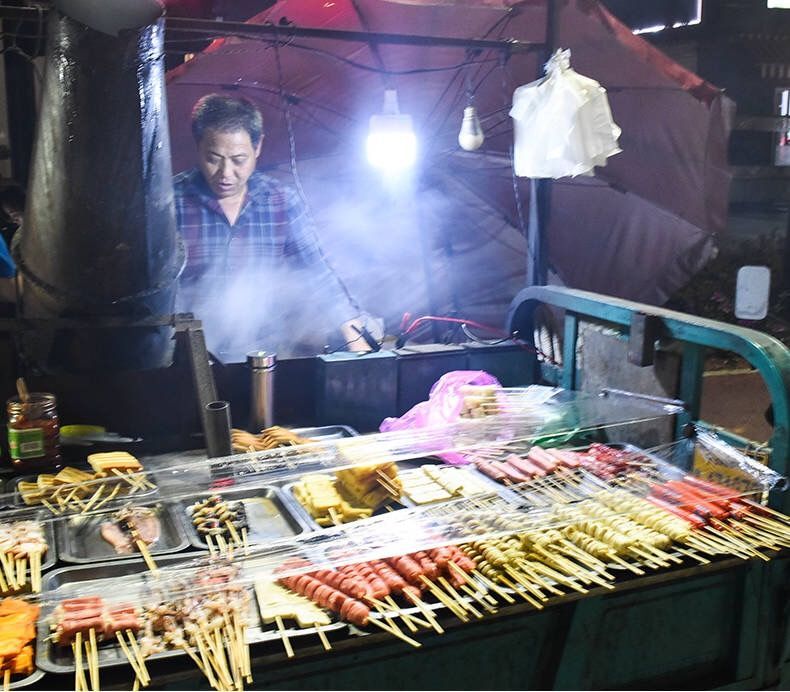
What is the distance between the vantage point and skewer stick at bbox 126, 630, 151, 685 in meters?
2.28

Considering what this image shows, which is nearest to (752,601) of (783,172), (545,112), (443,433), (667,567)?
(667,567)

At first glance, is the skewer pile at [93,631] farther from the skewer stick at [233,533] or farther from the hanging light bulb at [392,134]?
the hanging light bulb at [392,134]

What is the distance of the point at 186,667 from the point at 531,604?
1258 mm

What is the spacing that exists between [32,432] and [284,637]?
2.13m

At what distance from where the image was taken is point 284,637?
8.13 ft

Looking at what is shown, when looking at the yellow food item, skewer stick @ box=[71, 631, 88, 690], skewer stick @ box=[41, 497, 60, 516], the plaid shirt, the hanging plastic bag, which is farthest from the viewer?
the plaid shirt

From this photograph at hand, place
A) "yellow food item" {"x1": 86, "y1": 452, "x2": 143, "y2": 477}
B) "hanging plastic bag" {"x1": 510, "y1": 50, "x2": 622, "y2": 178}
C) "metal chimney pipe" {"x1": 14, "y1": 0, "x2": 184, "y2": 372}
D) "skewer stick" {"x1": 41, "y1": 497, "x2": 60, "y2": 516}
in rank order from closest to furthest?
"skewer stick" {"x1": 41, "y1": 497, "x2": 60, "y2": 516} → "metal chimney pipe" {"x1": 14, "y1": 0, "x2": 184, "y2": 372} → "yellow food item" {"x1": 86, "y1": 452, "x2": 143, "y2": 477} → "hanging plastic bag" {"x1": 510, "y1": 50, "x2": 622, "y2": 178}

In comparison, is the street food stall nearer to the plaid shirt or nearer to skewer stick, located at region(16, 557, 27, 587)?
skewer stick, located at region(16, 557, 27, 587)

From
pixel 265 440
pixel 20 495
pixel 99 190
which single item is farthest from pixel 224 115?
pixel 20 495

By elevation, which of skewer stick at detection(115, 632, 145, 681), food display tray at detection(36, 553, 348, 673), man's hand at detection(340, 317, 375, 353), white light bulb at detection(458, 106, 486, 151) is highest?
white light bulb at detection(458, 106, 486, 151)

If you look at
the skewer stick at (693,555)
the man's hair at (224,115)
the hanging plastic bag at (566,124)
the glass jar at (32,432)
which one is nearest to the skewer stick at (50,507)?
the glass jar at (32,432)

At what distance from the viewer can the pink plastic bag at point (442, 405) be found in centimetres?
477

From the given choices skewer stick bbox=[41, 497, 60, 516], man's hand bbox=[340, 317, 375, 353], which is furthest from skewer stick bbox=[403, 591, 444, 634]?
man's hand bbox=[340, 317, 375, 353]

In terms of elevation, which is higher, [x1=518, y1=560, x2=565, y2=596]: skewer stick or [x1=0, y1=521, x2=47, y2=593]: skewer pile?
[x1=0, y1=521, x2=47, y2=593]: skewer pile
